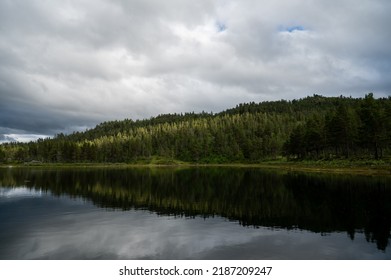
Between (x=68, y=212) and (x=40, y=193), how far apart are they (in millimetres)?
25724

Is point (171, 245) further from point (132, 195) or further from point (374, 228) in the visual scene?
point (132, 195)

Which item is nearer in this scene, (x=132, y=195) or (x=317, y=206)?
(x=317, y=206)

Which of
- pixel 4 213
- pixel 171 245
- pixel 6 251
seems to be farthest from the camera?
pixel 4 213

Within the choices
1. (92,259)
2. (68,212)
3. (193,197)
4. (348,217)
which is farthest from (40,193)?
(348,217)

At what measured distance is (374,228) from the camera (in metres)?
34.5

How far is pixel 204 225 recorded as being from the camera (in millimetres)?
38281

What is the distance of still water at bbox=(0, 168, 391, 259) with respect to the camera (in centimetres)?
2823

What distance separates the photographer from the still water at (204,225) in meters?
28.2

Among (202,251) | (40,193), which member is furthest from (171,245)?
(40,193)

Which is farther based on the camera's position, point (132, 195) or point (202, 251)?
point (132, 195)

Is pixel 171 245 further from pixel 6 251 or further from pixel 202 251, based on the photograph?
pixel 6 251
